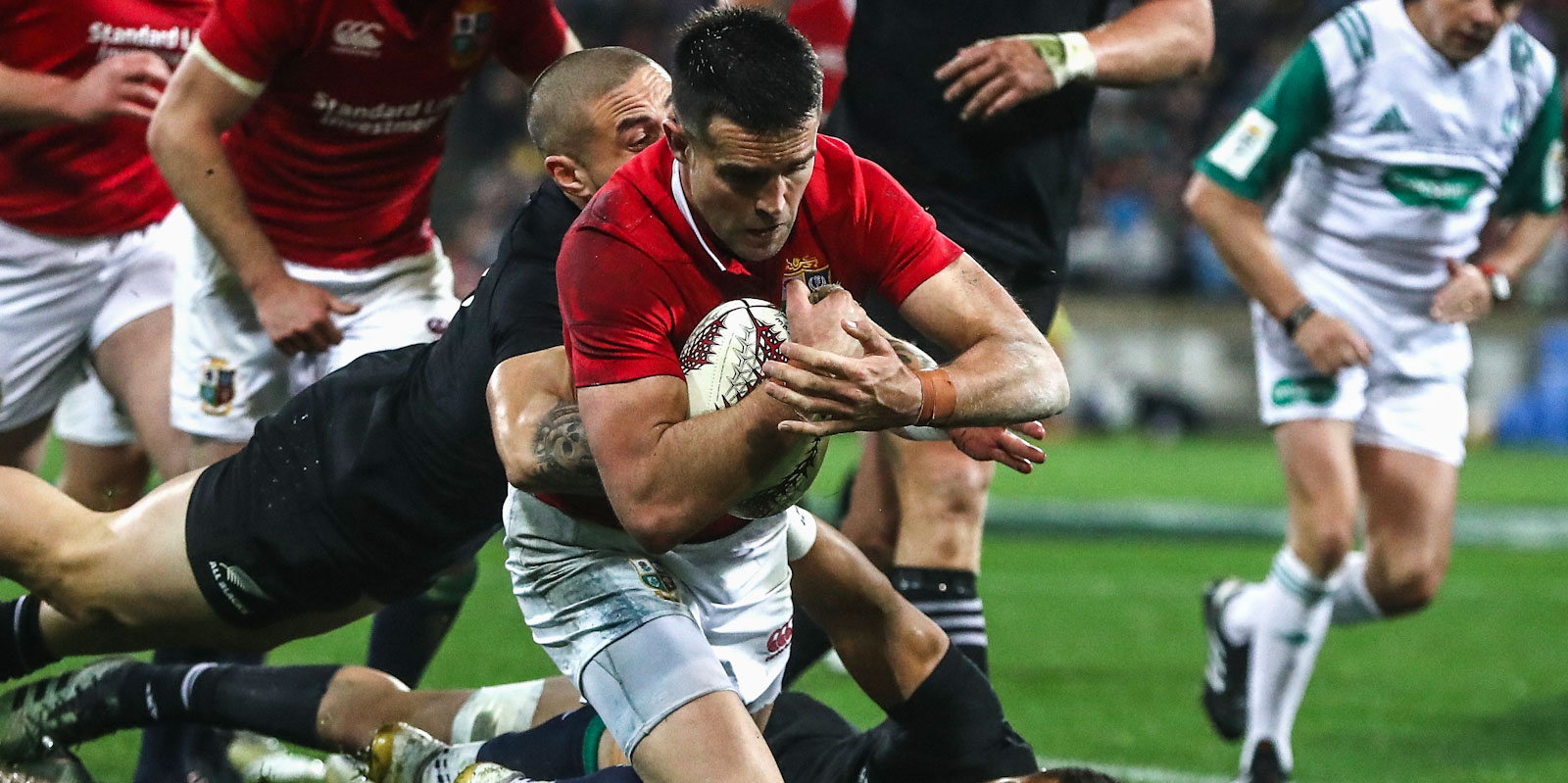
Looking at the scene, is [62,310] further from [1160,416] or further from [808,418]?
[1160,416]

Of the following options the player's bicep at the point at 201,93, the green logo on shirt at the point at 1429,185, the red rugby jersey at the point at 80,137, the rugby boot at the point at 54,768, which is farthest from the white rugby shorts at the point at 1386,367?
the rugby boot at the point at 54,768

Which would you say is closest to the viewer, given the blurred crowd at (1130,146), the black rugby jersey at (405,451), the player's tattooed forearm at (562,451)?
the player's tattooed forearm at (562,451)

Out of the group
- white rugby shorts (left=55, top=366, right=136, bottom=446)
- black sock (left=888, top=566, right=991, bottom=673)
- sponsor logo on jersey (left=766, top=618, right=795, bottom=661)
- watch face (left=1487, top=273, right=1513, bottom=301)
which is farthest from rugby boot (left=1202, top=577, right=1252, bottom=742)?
white rugby shorts (left=55, top=366, right=136, bottom=446)

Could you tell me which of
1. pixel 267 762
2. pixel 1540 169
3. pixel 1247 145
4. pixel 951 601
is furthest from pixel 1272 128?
pixel 267 762

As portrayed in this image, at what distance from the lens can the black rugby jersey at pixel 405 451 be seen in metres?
3.71

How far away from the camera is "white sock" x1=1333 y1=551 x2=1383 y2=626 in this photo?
5.96 metres

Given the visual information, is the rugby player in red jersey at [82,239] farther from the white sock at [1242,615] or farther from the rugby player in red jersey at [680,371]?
the white sock at [1242,615]

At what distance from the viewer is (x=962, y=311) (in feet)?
11.1

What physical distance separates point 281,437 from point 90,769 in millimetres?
1352

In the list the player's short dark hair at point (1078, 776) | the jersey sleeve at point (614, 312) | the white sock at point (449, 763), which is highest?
Answer: the jersey sleeve at point (614, 312)

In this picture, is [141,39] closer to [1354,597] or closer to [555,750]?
[555,750]

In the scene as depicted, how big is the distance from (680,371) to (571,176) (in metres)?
0.79

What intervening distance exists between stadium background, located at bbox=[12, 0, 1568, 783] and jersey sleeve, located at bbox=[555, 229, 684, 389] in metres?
2.43

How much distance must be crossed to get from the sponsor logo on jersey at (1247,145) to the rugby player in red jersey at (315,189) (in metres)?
2.09
